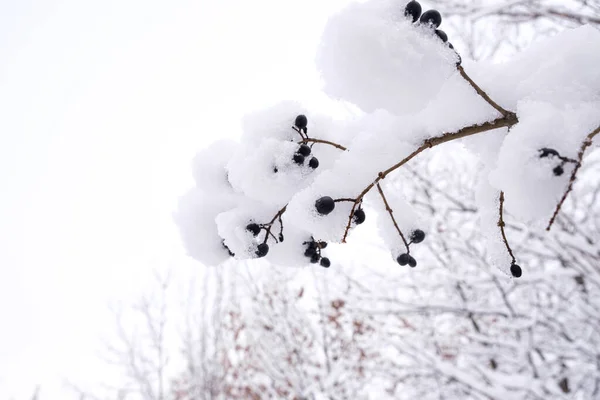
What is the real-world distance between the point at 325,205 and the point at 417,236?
0.48 m

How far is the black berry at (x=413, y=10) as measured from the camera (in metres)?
1.04

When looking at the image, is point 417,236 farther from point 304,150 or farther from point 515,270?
point 304,150

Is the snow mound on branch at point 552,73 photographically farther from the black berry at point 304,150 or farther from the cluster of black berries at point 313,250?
the cluster of black berries at point 313,250

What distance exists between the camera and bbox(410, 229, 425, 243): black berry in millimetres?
1360

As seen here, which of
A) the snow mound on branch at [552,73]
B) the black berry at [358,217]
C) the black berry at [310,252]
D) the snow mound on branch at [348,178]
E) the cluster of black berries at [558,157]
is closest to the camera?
the cluster of black berries at [558,157]

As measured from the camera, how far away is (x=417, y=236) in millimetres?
1365

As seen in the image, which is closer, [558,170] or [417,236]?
[558,170]

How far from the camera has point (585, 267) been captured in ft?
11.5

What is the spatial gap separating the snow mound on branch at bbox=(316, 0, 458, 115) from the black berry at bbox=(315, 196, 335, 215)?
0.96 ft

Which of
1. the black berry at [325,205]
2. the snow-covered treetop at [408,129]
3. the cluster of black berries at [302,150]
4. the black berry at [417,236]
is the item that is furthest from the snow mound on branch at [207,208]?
the black berry at [417,236]

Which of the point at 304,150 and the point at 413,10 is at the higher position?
the point at 413,10

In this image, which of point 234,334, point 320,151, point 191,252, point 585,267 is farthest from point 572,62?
point 234,334

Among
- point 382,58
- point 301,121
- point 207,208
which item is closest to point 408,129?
point 382,58

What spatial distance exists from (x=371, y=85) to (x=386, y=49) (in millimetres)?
97
